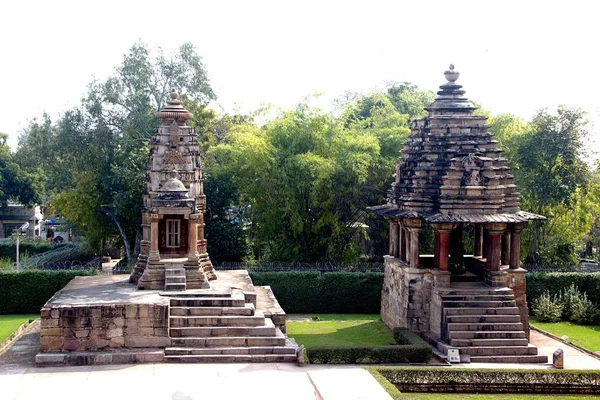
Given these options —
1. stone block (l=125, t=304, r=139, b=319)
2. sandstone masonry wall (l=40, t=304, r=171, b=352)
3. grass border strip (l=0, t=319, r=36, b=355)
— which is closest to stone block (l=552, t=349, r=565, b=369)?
sandstone masonry wall (l=40, t=304, r=171, b=352)

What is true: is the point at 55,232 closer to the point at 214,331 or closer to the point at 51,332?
the point at 51,332

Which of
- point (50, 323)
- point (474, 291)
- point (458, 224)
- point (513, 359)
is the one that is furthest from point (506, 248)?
point (50, 323)

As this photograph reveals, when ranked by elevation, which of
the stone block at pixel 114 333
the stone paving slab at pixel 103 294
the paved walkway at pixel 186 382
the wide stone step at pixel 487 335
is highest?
the stone paving slab at pixel 103 294

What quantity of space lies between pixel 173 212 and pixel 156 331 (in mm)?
4071

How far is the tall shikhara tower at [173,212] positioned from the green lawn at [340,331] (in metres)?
3.41

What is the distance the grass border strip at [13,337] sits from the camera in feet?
64.4

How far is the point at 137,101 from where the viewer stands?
1407 inches

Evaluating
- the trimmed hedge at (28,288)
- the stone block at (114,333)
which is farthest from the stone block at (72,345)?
the trimmed hedge at (28,288)

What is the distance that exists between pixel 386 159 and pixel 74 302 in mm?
16526

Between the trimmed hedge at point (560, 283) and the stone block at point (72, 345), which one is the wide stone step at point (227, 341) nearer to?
the stone block at point (72, 345)

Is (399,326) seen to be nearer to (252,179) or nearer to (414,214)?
(414,214)

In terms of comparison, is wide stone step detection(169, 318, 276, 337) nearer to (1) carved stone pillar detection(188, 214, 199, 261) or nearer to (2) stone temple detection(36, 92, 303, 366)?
(2) stone temple detection(36, 92, 303, 366)

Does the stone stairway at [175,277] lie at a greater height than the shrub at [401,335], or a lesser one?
greater

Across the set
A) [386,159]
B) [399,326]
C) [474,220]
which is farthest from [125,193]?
[474,220]
